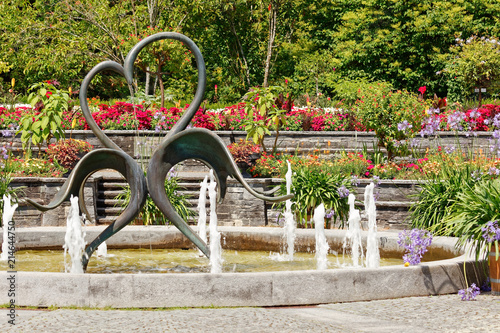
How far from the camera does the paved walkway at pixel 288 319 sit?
228 inches

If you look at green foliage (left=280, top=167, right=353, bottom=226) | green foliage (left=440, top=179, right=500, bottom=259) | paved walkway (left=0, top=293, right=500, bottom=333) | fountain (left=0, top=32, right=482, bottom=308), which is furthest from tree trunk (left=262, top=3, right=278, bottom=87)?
paved walkway (left=0, top=293, right=500, bottom=333)

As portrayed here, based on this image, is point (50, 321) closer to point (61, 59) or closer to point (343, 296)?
point (343, 296)

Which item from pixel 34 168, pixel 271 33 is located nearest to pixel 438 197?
pixel 34 168

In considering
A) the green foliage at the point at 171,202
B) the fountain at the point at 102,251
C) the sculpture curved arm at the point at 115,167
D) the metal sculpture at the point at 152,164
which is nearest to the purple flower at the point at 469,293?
the metal sculpture at the point at 152,164

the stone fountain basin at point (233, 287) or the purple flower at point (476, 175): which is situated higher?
the purple flower at point (476, 175)

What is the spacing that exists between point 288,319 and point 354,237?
360cm

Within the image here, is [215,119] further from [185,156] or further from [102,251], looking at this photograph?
[185,156]

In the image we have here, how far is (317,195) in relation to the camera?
12109 mm

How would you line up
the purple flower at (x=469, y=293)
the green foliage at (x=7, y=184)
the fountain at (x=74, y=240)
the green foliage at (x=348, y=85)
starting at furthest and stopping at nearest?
1. the green foliage at (x=348, y=85)
2. the green foliage at (x=7, y=184)
3. the fountain at (x=74, y=240)
4. the purple flower at (x=469, y=293)

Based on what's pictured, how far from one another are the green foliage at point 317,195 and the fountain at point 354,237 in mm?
1924

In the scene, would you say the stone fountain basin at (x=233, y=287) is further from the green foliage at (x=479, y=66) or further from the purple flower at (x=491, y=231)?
the green foliage at (x=479, y=66)

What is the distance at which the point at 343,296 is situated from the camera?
280 inches

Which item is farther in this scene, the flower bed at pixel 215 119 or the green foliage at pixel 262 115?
the flower bed at pixel 215 119

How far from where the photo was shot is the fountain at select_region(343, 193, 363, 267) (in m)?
9.34
